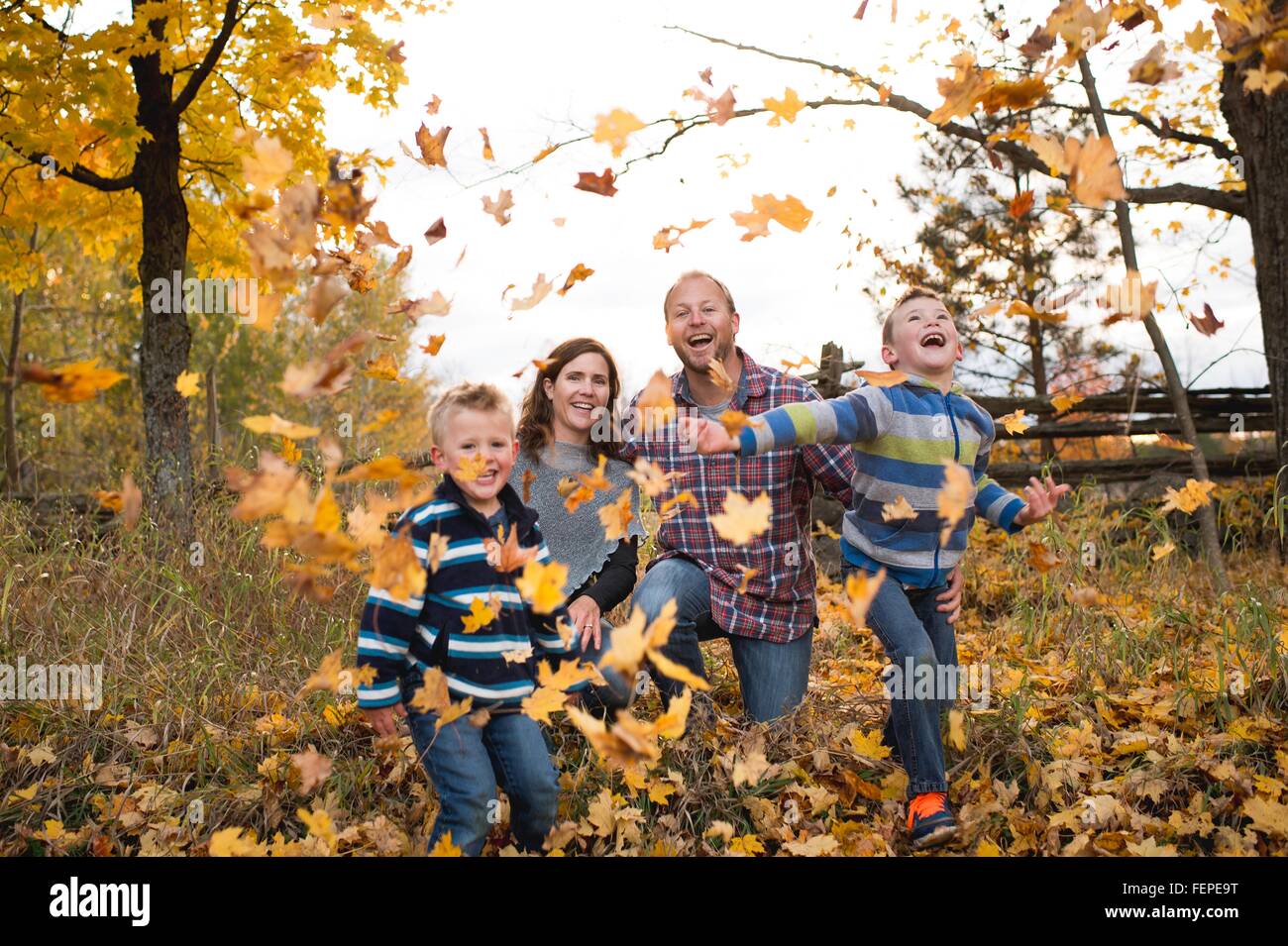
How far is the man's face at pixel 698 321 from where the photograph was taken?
Result: 342 cm

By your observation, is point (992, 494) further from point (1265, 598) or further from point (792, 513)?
point (1265, 598)

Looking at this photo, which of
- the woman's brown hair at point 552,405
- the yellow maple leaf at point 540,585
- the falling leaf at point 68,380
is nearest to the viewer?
the falling leaf at point 68,380

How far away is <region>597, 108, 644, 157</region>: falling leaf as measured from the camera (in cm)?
267

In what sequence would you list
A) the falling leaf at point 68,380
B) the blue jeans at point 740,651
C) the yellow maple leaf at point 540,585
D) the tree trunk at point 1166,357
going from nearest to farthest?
the falling leaf at point 68,380, the yellow maple leaf at point 540,585, the blue jeans at point 740,651, the tree trunk at point 1166,357

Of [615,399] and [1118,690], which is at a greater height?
[615,399]

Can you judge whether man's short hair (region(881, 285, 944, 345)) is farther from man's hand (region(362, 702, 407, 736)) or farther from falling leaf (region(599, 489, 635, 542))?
man's hand (region(362, 702, 407, 736))

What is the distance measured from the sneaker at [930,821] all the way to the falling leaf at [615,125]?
2047 mm

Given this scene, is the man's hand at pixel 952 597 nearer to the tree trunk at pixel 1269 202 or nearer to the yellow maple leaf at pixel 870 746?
the yellow maple leaf at pixel 870 746

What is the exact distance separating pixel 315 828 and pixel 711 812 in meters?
1.22

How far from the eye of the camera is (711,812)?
306cm

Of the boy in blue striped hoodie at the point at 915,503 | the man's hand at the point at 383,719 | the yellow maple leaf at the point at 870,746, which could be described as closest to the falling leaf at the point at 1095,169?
the boy in blue striped hoodie at the point at 915,503

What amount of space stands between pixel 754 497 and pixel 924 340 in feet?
2.93

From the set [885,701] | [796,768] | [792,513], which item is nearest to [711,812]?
[796,768]
